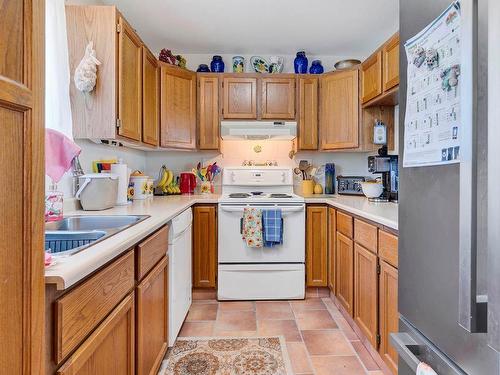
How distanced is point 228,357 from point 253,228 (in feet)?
3.44

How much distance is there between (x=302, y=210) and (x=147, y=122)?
1503 mm

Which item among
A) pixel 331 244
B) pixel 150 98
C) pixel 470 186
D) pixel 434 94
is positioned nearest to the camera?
pixel 470 186

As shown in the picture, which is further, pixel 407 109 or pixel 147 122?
pixel 147 122

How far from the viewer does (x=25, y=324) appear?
1.98 feet

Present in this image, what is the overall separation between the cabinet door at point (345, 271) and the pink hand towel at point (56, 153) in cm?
185

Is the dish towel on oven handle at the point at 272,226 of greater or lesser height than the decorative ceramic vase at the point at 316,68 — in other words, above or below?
below

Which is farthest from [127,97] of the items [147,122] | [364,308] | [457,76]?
[364,308]

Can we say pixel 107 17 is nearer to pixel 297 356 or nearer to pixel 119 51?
pixel 119 51

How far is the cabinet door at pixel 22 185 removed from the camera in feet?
1.82

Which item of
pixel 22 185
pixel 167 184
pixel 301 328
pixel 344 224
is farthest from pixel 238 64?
pixel 22 185

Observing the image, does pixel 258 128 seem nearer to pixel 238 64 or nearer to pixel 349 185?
pixel 238 64

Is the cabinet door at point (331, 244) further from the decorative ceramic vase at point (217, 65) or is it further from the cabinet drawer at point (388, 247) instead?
the decorative ceramic vase at point (217, 65)

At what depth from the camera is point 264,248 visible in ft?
9.04

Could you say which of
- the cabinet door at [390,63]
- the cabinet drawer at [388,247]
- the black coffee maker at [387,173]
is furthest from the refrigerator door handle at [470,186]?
the black coffee maker at [387,173]
